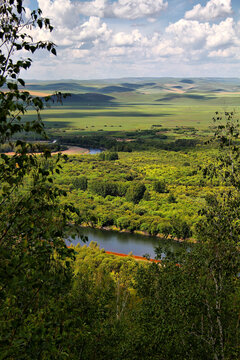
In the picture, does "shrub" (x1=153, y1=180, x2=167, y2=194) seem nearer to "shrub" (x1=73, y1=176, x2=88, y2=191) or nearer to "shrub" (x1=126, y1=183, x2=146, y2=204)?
"shrub" (x1=126, y1=183, x2=146, y2=204)

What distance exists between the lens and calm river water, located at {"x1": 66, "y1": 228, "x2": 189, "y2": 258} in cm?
5232

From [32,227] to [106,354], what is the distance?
9.03 metres

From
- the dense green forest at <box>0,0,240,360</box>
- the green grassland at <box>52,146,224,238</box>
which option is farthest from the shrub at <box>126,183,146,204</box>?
the dense green forest at <box>0,0,240,360</box>

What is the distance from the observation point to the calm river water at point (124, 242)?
172 feet

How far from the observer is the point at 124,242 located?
56.5 m

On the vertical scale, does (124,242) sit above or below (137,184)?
below

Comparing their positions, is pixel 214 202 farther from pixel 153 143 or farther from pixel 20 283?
pixel 153 143

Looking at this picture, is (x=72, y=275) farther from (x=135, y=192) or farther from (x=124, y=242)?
(x=135, y=192)

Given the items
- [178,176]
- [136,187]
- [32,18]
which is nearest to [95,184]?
[136,187]

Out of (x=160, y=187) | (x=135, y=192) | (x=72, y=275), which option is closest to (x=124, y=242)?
(x=135, y=192)

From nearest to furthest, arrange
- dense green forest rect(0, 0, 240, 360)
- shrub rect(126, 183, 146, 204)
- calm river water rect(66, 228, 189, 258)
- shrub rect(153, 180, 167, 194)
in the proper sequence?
dense green forest rect(0, 0, 240, 360) < calm river water rect(66, 228, 189, 258) < shrub rect(126, 183, 146, 204) < shrub rect(153, 180, 167, 194)

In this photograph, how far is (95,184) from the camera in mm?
87750

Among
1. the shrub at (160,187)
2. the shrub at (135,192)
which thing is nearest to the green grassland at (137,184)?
the shrub at (160,187)

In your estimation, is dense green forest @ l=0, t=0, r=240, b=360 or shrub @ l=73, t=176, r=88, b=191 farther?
shrub @ l=73, t=176, r=88, b=191
